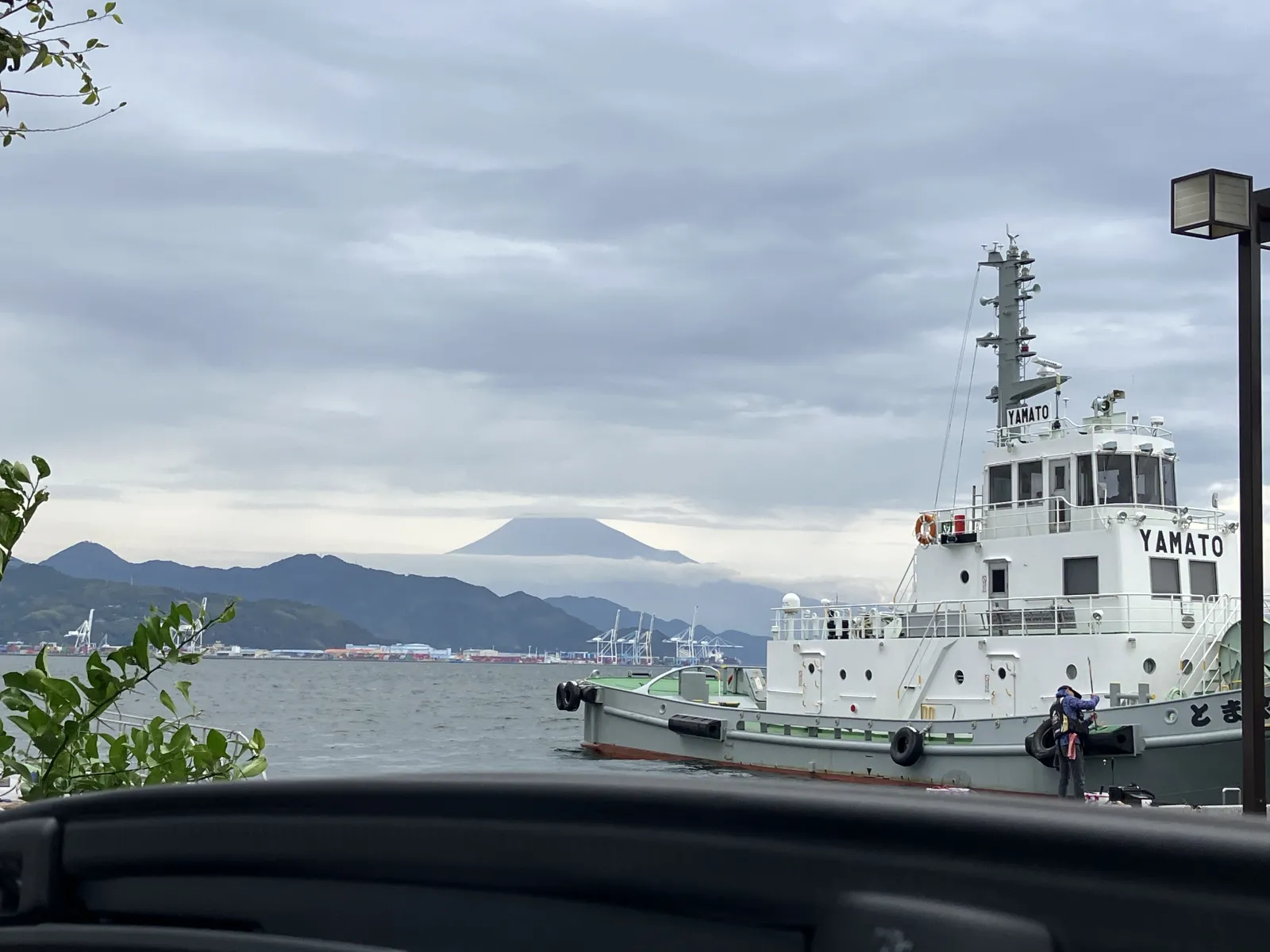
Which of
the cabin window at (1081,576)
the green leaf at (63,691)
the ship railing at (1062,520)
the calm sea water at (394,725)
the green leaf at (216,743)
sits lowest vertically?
the calm sea water at (394,725)

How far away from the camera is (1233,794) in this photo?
63.4 ft

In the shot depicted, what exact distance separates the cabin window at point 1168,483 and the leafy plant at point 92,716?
801 inches

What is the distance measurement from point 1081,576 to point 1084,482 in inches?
64.6

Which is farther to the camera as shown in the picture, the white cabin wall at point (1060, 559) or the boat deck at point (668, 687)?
the boat deck at point (668, 687)

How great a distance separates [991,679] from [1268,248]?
1150cm

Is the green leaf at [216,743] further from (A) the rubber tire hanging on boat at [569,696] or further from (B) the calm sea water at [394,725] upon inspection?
(A) the rubber tire hanging on boat at [569,696]

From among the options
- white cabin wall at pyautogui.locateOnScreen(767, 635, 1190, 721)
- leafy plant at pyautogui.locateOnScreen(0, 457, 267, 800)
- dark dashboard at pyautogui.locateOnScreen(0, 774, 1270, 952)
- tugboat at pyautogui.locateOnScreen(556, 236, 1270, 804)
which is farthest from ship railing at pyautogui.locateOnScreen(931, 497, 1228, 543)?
dark dashboard at pyautogui.locateOnScreen(0, 774, 1270, 952)

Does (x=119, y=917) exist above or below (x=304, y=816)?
below

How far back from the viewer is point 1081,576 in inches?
851

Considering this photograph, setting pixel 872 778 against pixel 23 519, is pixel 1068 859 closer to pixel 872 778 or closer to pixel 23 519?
pixel 23 519

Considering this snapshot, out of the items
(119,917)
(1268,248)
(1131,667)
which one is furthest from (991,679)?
(119,917)

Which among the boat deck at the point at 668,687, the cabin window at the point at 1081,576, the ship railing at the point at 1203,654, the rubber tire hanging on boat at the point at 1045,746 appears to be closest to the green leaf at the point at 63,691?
the rubber tire hanging on boat at the point at 1045,746

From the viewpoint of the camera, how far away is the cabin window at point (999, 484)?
23422 mm

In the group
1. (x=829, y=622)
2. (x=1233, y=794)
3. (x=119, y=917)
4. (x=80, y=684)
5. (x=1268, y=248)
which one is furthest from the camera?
(x=829, y=622)
